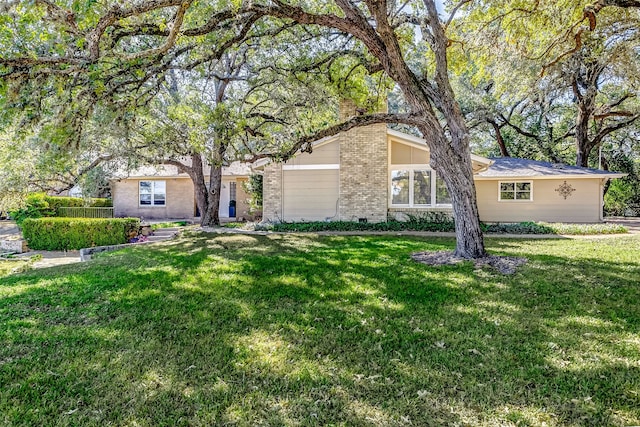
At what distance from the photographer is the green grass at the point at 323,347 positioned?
2.71 metres

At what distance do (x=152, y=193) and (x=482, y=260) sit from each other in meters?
21.7

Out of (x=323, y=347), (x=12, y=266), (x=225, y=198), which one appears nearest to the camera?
(x=323, y=347)

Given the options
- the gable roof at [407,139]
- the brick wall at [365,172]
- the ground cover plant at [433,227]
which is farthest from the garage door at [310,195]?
the gable roof at [407,139]

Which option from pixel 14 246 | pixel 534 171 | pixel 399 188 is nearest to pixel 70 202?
pixel 14 246

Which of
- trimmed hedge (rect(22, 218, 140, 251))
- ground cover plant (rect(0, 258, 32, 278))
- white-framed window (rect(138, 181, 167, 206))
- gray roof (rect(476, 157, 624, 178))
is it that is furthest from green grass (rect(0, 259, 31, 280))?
gray roof (rect(476, 157, 624, 178))

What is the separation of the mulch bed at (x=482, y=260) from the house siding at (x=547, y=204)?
35.2ft

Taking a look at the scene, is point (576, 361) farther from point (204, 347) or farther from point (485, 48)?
point (485, 48)

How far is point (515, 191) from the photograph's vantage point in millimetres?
17516

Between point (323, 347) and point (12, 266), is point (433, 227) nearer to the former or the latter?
point (323, 347)

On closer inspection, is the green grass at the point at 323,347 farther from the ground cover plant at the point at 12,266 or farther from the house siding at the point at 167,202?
the house siding at the point at 167,202

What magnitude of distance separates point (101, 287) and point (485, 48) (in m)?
10.9

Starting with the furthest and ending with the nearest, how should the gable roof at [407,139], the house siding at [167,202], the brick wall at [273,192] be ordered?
the house siding at [167,202] < the brick wall at [273,192] < the gable roof at [407,139]

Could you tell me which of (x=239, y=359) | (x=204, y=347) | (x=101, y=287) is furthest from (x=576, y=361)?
(x=101, y=287)

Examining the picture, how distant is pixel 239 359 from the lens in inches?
137
